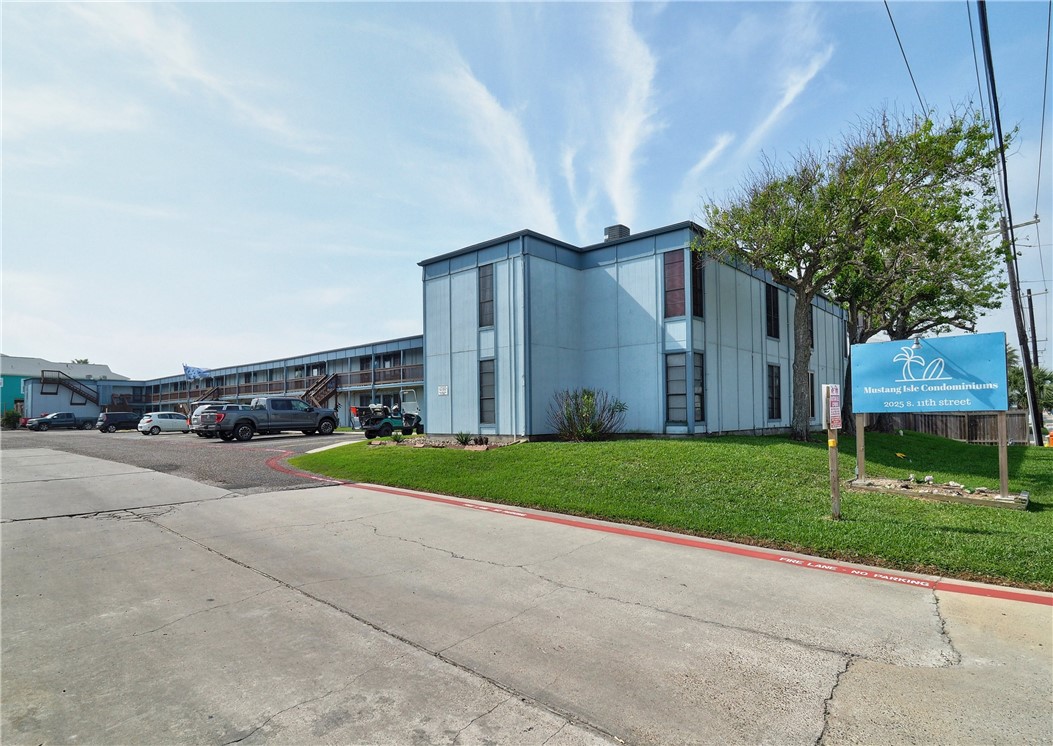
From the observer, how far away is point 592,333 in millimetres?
19094

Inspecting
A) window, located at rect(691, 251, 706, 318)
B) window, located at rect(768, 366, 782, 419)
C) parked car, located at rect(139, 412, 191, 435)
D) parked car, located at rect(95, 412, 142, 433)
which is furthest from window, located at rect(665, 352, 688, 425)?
parked car, located at rect(95, 412, 142, 433)

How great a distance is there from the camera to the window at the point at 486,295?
18.5 meters

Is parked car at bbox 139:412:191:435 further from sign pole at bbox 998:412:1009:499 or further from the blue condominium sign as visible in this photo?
sign pole at bbox 998:412:1009:499

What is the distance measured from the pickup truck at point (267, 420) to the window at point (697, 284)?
2136cm

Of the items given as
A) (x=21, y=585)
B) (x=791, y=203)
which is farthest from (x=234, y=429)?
(x=791, y=203)

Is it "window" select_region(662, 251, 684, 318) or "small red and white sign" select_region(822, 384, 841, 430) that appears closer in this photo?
"small red and white sign" select_region(822, 384, 841, 430)

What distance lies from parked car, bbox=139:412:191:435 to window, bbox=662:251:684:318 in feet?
108

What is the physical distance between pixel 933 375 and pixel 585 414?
890 centimetres

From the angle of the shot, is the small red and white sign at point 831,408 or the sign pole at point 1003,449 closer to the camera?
the small red and white sign at point 831,408

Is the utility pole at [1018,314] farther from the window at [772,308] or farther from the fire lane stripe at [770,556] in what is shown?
the fire lane stripe at [770,556]

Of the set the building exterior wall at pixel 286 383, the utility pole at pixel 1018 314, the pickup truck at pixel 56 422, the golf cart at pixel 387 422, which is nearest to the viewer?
the utility pole at pixel 1018 314

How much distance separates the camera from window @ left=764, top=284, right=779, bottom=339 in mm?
22431

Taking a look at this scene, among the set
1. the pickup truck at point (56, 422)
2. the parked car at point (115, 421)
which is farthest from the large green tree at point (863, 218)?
the pickup truck at point (56, 422)

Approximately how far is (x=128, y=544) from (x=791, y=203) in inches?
682
